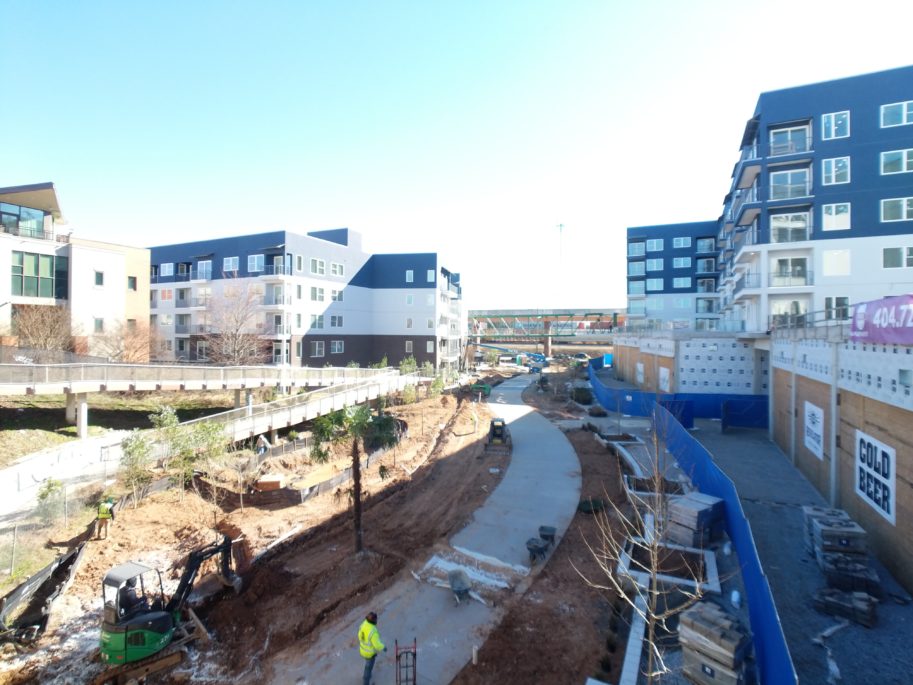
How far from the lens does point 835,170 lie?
2623cm

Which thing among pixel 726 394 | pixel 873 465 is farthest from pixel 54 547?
pixel 726 394

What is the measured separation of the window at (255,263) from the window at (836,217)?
134 feet

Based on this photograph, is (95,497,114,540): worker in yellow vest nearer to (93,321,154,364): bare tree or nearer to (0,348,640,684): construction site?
(0,348,640,684): construction site

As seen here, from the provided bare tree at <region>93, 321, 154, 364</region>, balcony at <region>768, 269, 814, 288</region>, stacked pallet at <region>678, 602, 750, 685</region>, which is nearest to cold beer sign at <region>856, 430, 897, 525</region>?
stacked pallet at <region>678, 602, 750, 685</region>

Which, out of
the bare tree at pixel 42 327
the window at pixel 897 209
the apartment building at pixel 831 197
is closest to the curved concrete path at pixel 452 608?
the apartment building at pixel 831 197

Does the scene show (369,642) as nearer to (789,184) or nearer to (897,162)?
(789,184)

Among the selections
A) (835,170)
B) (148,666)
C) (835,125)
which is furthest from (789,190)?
(148,666)

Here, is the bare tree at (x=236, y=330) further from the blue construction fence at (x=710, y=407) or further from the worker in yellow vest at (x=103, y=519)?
the blue construction fence at (x=710, y=407)

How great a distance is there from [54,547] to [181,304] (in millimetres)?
37014

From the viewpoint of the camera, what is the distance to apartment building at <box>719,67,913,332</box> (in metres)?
25.2

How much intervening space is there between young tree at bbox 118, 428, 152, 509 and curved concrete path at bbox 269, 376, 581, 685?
435 inches

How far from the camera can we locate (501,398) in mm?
42344

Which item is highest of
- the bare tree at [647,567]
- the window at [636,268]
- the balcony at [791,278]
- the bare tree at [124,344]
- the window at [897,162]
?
the window at [897,162]

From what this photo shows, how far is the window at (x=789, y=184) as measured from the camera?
27219 millimetres
